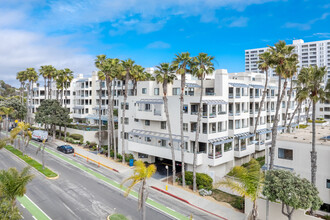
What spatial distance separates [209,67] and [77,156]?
1196 inches

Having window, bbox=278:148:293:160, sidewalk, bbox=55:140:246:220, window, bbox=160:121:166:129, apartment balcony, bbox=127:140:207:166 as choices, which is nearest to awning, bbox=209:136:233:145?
apartment balcony, bbox=127:140:207:166

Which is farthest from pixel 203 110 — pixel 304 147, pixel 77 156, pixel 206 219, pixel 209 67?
pixel 77 156

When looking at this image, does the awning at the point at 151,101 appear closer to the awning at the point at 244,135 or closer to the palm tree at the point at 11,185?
the awning at the point at 244,135

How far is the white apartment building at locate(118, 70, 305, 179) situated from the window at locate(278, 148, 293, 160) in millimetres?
5407

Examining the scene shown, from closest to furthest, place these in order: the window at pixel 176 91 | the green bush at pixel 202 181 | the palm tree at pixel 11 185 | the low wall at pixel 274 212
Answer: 1. the palm tree at pixel 11 185
2. the low wall at pixel 274 212
3. the green bush at pixel 202 181
4. the window at pixel 176 91

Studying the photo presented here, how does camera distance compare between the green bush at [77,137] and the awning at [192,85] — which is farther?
the green bush at [77,137]

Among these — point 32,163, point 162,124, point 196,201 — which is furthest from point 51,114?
point 196,201

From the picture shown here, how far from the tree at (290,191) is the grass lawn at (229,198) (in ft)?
19.7

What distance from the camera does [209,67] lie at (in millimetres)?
29641

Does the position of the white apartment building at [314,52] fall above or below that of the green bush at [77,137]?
above

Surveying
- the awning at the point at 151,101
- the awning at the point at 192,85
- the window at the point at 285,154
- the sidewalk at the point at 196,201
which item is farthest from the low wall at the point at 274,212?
the awning at the point at 192,85

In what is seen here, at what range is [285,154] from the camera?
1064 inches

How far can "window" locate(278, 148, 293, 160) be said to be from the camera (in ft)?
87.4

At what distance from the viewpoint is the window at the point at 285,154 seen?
26.6m
